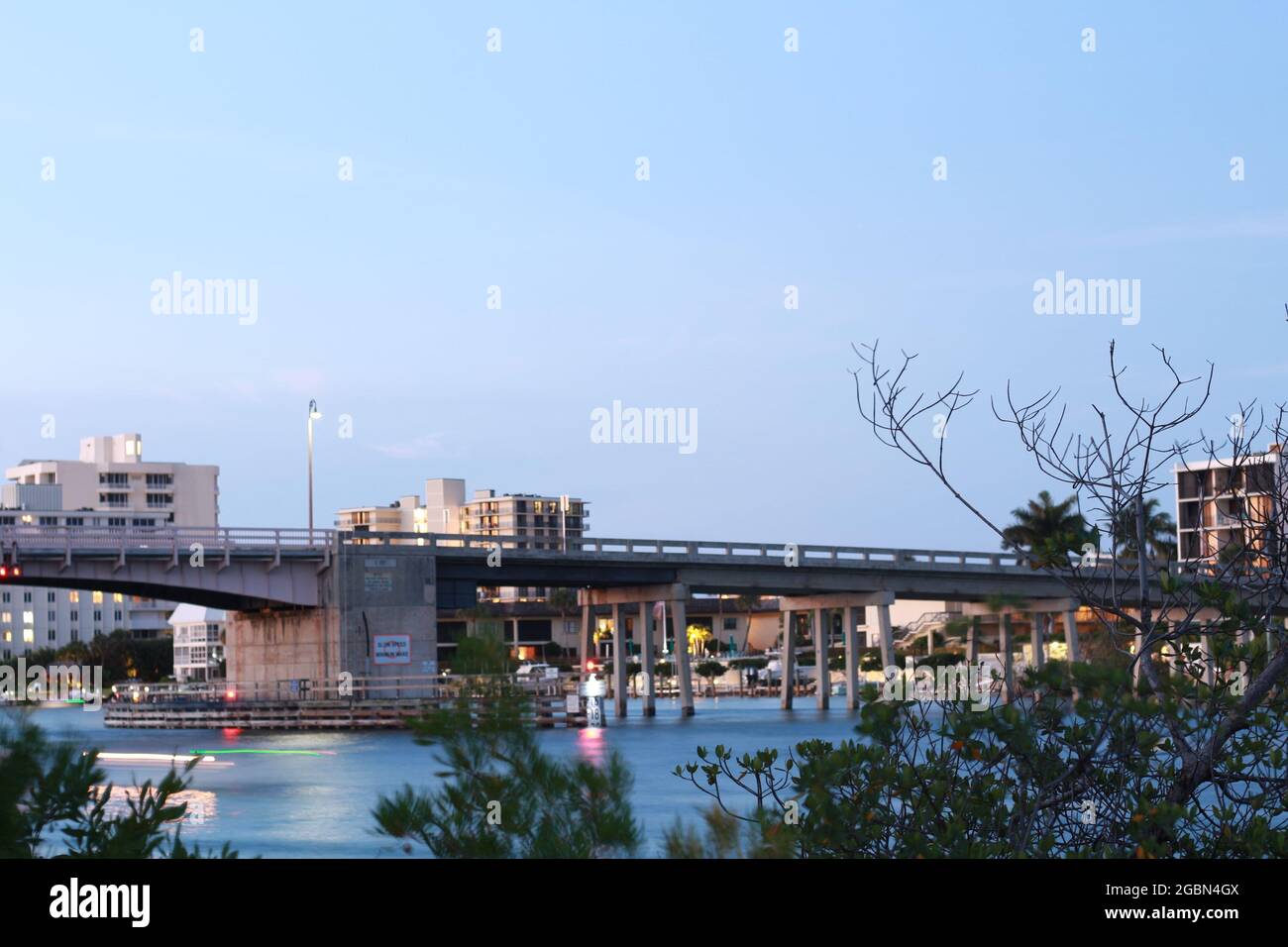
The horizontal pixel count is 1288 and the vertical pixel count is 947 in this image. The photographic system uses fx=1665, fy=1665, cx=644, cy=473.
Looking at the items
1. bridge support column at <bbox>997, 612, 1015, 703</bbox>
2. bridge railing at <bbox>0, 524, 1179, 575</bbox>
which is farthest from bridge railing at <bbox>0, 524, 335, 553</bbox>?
bridge support column at <bbox>997, 612, 1015, 703</bbox>

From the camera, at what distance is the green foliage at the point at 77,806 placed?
6113 millimetres

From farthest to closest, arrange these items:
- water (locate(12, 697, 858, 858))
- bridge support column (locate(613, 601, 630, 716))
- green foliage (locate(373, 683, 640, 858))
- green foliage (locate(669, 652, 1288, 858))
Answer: bridge support column (locate(613, 601, 630, 716)) → water (locate(12, 697, 858, 858)) → green foliage (locate(669, 652, 1288, 858)) → green foliage (locate(373, 683, 640, 858))

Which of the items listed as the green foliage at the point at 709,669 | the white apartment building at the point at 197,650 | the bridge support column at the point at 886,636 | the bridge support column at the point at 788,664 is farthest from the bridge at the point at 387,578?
the green foliage at the point at 709,669

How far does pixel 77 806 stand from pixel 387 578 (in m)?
67.5

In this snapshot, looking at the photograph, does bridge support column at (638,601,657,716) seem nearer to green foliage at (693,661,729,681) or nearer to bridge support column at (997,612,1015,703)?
bridge support column at (997,612,1015,703)

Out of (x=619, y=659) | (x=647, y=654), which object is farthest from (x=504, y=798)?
(x=619, y=659)

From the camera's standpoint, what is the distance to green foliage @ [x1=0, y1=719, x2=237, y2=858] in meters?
6.11

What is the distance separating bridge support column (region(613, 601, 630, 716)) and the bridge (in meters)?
0.14

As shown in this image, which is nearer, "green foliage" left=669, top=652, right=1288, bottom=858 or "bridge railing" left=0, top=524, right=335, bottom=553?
"green foliage" left=669, top=652, right=1288, bottom=858

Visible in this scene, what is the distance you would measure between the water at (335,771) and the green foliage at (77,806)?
0.18 meters
